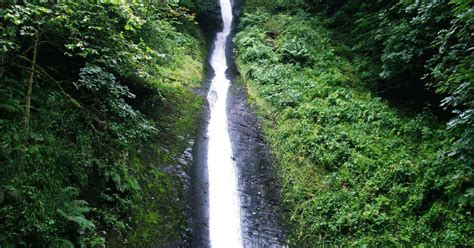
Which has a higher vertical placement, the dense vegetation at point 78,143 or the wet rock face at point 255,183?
the dense vegetation at point 78,143

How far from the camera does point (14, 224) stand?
5.87 meters

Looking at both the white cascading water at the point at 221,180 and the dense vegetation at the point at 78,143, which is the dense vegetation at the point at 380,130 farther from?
the dense vegetation at the point at 78,143

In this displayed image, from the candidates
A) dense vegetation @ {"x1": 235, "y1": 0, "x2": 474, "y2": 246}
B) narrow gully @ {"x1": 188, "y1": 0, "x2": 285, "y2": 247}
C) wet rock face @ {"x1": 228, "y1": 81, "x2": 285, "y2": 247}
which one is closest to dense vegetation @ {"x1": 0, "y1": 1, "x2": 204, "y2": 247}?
narrow gully @ {"x1": 188, "y1": 0, "x2": 285, "y2": 247}

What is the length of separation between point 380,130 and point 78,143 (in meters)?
8.27

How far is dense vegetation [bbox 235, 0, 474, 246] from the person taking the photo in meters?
7.86

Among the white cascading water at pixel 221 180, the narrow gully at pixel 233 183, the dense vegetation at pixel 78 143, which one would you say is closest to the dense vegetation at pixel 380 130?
the narrow gully at pixel 233 183

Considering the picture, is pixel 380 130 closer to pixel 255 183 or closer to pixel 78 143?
pixel 255 183

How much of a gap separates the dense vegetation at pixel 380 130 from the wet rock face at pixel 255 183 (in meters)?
0.40

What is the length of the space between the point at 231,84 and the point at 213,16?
10.9m

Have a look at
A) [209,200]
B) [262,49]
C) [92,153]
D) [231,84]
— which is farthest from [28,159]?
[262,49]

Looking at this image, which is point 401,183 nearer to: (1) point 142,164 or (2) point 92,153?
(1) point 142,164

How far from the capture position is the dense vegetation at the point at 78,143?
20.9 ft

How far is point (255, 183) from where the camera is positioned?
1104cm

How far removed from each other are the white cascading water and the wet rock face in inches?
8.5
